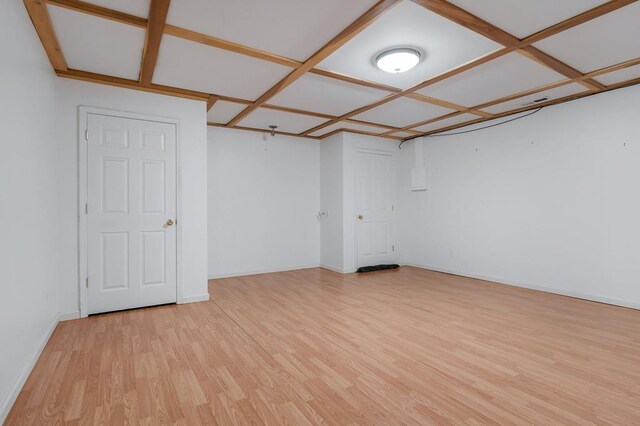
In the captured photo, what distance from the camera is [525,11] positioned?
87.6 inches

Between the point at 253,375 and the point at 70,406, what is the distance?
107cm

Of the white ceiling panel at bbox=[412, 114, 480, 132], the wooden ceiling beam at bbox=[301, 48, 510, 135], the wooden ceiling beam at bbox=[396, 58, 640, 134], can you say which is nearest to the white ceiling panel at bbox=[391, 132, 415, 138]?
the white ceiling panel at bbox=[412, 114, 480, 132]

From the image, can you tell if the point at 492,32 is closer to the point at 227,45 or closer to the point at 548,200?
the point at 227,45

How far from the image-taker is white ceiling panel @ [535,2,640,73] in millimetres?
2344

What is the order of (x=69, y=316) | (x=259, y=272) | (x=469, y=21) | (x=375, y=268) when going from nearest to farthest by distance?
(x=469, y=21) → (x=69, y=316) → (x=259, y=272) → (x=375, y=268)

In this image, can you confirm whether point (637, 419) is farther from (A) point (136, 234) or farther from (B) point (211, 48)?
(A) point (136, 234)

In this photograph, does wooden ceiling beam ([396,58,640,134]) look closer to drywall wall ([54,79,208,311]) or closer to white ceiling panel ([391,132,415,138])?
white ceiling panel ([391,132,415,138])

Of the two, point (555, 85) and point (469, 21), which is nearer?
point (469, 21)

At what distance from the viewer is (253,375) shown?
7.25ft

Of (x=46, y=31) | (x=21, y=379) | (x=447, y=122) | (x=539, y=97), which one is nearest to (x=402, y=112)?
(x=447, y=122)

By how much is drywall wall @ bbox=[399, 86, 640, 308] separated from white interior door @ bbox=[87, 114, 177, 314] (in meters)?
4.58

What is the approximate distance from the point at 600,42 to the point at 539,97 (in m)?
1.42

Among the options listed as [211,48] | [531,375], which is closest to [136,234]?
[211,48]

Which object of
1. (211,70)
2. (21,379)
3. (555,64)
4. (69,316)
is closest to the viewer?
Answer: (21,379)
